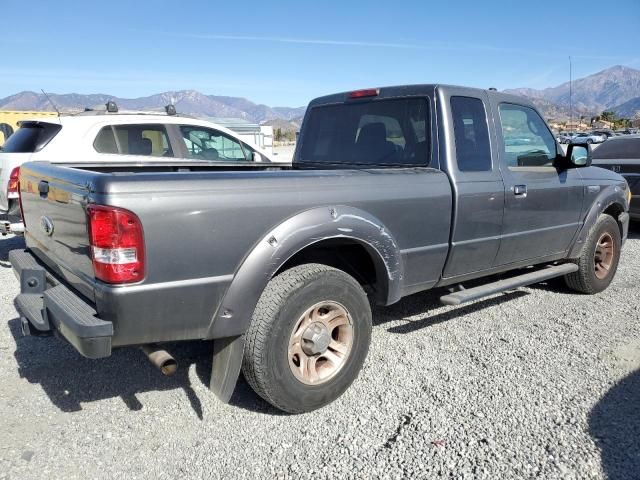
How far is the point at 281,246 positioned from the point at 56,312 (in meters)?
1.15

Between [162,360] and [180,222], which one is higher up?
[180,222]

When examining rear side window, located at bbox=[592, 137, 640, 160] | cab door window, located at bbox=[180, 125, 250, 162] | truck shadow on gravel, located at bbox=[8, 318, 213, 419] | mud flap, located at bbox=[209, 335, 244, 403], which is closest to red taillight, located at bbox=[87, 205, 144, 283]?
mud flap, located at bbox=[209, 335, 244, 403]

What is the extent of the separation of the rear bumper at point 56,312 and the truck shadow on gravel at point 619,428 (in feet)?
8.07

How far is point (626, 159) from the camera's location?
8344 mm

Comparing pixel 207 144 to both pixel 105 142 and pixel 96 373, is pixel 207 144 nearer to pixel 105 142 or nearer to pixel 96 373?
pixel 105 142

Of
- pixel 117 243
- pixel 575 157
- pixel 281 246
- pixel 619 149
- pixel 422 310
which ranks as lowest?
pixel 422 310

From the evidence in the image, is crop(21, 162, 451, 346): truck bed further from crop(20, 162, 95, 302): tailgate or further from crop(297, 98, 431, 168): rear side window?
crop(297, 98, 431, 168): rear side window

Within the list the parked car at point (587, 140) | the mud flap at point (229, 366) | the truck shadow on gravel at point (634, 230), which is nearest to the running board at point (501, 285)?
the parked car at point (587, 140)

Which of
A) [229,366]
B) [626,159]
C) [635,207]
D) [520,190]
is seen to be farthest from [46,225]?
[626,159]

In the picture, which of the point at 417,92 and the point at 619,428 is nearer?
the point at 619,428

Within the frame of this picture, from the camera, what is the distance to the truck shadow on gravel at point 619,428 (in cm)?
256

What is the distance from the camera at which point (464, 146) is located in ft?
12.6

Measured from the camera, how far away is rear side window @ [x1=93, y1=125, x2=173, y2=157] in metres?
6.39

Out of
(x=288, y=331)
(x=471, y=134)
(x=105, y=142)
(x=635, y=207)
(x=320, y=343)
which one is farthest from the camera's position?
(x=635, y=207)
